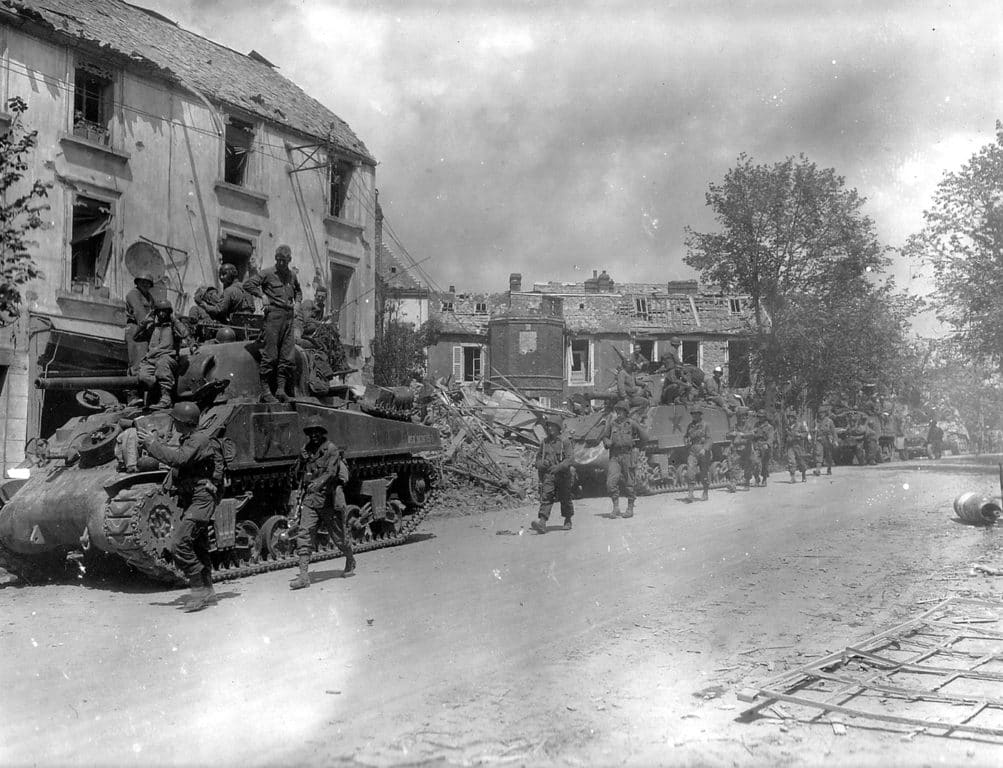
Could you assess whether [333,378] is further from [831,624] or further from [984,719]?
[984,719]

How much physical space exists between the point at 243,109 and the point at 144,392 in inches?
525

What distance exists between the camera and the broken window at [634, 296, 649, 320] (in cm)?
4631

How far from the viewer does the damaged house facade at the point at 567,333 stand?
43.7 m

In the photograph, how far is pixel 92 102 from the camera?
19.1 metres

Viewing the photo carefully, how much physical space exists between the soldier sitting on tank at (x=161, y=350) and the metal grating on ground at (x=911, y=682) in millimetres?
7399

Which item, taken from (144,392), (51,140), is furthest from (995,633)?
(51,140)

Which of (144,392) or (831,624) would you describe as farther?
(144,392)

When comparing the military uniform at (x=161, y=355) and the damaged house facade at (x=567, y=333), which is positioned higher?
the damaged house facade at (x=567, y=333)

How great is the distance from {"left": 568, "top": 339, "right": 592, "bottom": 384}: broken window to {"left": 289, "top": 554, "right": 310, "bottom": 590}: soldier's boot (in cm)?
3599

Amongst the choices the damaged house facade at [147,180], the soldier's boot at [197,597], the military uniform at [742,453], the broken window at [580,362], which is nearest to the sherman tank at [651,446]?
the military uniform at [742,453]

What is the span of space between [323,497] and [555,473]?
444 cm

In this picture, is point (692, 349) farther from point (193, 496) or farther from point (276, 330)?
point (193, 496)

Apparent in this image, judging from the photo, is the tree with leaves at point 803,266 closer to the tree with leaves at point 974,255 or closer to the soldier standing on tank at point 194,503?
the tree with leaves at point 974,255

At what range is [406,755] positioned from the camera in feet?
14.9
